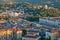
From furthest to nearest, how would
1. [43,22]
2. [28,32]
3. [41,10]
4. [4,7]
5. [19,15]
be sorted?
[4,7], [41,10], [19,15], [43,22], [28,32]

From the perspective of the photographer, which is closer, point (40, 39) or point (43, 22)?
point (40, 39)

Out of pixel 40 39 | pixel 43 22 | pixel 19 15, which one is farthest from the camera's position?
pixel 19 15

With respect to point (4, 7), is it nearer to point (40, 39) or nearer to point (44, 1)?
point (44, 1)

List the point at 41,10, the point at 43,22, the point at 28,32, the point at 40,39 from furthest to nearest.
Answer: the point at 41,10
the point at 43,22
the point at 28,32
the point at 40,39

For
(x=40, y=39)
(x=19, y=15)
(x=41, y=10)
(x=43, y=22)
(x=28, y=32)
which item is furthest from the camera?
(x=41, y=10)

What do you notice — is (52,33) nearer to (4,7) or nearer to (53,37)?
(53,37)

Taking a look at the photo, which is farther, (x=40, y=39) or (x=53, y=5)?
(x=53, y=5)

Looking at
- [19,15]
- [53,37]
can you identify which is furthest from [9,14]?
[53,37]

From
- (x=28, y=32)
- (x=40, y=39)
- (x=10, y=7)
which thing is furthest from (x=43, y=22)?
(x=10, y=7)
